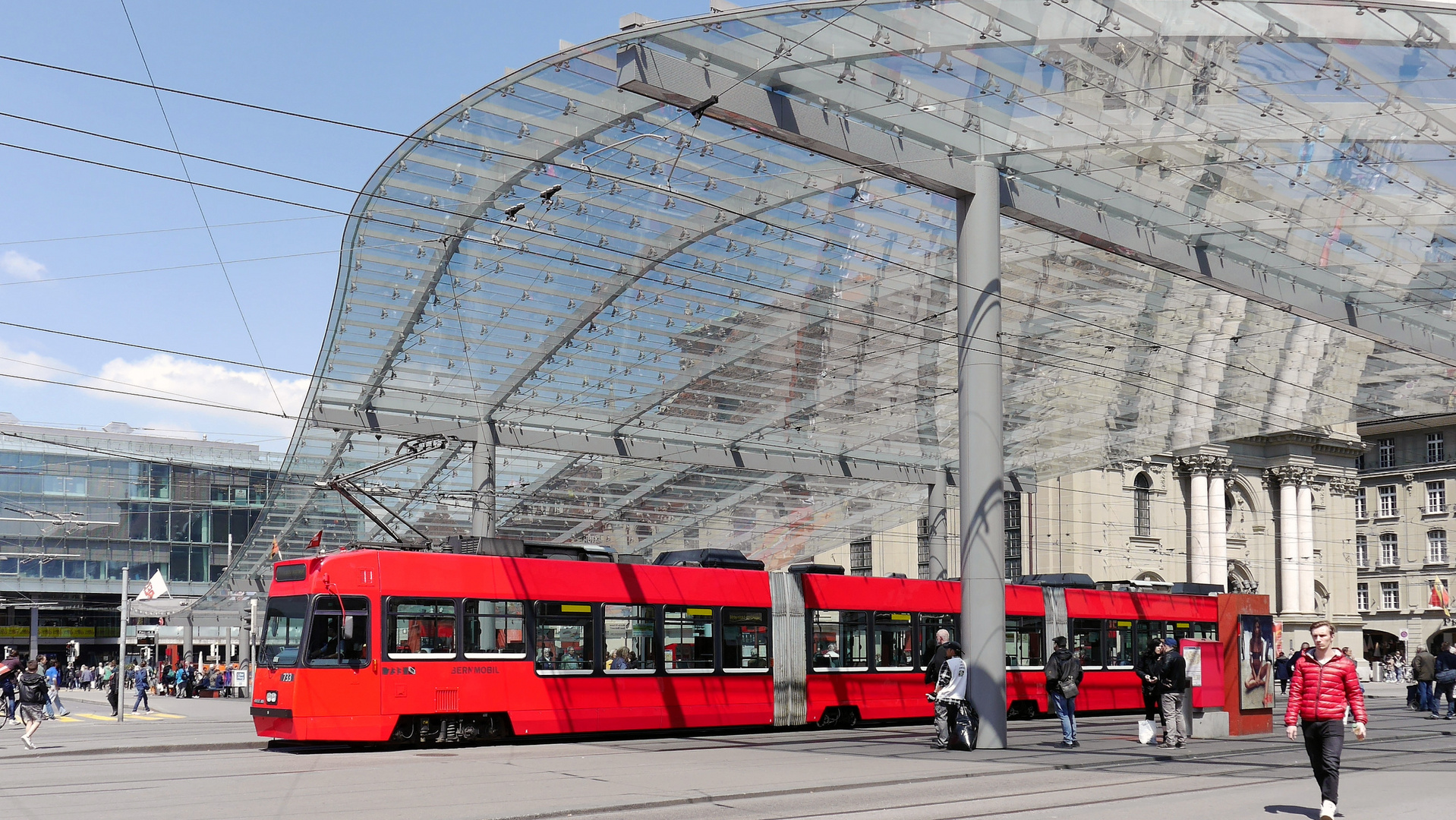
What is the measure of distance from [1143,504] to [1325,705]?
202ft

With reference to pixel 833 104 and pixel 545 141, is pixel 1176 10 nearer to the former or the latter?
pixel 833 104

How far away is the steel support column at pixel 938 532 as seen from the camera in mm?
35656

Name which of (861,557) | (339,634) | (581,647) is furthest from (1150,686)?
(861,557)

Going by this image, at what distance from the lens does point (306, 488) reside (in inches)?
1515

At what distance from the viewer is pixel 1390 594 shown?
283 feet

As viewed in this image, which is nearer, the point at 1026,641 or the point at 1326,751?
the point at 1326,751

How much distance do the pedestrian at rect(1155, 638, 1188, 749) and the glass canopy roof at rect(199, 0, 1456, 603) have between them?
6.73 meters

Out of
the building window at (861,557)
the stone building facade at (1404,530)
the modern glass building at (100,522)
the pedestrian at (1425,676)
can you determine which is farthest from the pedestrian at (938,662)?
the stone building facade at (1404,530)

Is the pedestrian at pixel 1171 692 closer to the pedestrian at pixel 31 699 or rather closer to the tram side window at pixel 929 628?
the tram side window at pixel 929 628

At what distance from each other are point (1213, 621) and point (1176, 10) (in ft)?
63.7

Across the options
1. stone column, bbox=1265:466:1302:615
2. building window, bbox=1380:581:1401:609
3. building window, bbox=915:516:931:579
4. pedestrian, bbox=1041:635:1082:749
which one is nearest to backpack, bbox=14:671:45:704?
pedestrian, bbox=1041:635:1082:749

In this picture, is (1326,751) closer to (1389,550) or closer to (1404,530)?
(1404,530)

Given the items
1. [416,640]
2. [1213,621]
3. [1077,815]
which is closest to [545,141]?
[416,640]

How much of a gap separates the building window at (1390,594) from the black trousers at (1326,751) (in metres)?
84.3
